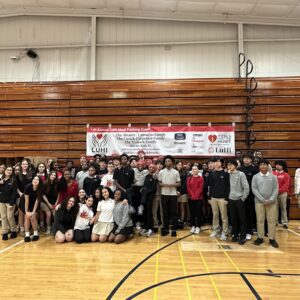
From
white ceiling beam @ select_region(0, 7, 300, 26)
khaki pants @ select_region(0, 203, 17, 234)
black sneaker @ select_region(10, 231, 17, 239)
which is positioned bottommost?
black sneaker @ select_region(10, 231, 17, 239)

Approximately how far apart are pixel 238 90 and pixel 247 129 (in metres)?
1.17

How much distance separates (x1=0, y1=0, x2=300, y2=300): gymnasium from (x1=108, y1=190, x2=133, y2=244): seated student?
2 cm

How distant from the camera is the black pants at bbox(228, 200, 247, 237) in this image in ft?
15.4

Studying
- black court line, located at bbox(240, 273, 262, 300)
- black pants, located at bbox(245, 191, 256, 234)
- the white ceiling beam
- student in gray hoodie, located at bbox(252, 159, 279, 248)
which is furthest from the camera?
the white ceiling beam

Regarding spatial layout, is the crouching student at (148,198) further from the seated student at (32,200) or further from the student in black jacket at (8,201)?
the student in black jacket at (8,201)

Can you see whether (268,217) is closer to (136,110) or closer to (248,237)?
(248,237)

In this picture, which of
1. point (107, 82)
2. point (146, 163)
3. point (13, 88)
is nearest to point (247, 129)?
point (146, 163)

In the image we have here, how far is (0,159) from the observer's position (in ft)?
27.0

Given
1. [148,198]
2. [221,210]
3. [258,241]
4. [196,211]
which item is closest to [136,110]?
[148,198]

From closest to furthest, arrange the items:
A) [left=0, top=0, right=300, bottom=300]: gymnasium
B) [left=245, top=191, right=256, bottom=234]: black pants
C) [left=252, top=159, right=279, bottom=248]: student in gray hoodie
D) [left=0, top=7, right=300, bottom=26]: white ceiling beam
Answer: [left=0, top=0, right=300, bottom=300]: gymnasium < [left=252, top=159, right=279, bottom=248]: student in gray hoodie < [left=245, top=191, right=256, bottom=234]: black pants < [left=0, top=7, right=300, bottom=26]: white ceiling beam

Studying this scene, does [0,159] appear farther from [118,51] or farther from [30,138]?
[118,51]

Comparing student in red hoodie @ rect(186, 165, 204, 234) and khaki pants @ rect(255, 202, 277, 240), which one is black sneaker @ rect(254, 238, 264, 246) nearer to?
khaki pants @ rect(255, 202, 277, 240)

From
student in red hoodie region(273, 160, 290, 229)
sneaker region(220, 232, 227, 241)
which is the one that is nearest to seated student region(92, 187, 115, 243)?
sneaker region(220, 232, 227, 241)

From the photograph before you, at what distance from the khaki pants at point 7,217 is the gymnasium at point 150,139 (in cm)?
2
